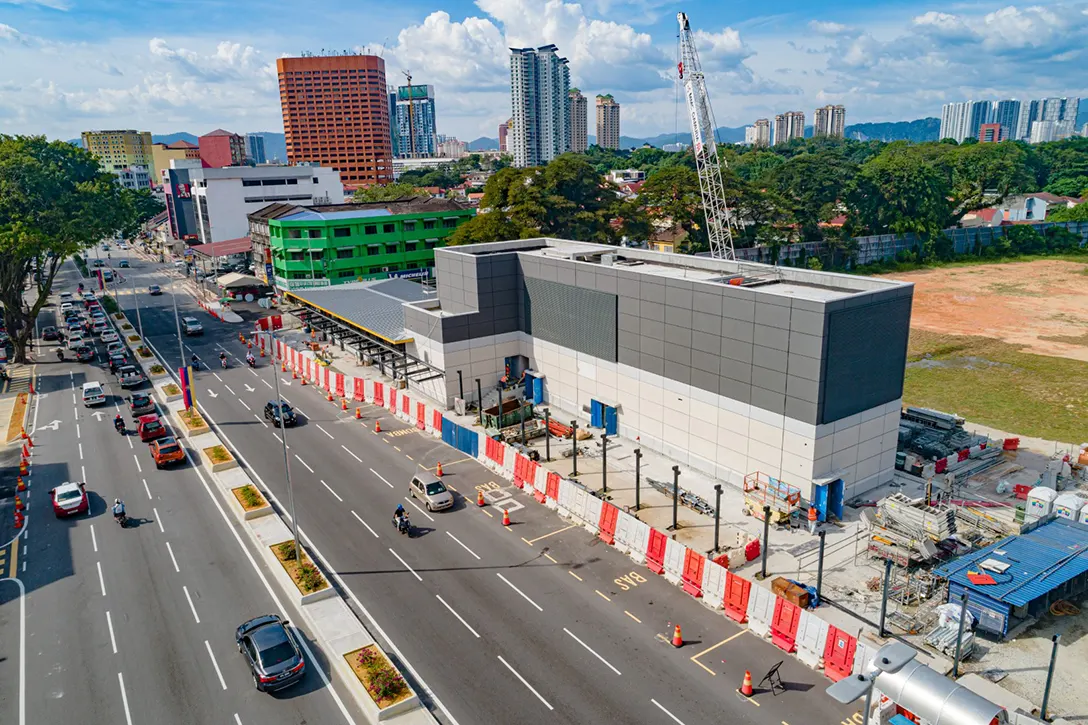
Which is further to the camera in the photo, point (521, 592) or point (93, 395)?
point (93, 395)

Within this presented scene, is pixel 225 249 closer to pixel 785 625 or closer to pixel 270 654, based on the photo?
pixel 270 654

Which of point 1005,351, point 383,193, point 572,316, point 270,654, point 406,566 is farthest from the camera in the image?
point 383,193

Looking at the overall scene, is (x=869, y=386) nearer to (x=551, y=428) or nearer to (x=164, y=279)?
(x=551, y=428)

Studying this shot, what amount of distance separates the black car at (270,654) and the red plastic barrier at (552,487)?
16473mm

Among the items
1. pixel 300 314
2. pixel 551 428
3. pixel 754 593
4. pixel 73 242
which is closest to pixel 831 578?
pixel 754 593

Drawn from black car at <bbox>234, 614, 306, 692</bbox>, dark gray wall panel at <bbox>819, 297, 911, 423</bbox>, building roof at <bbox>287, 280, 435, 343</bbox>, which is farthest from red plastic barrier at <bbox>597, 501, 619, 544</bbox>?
building roof at <bbox>287, 280, 435, 343</bbox>

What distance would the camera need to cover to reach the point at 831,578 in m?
32.5

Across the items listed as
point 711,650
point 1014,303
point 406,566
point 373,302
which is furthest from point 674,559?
point 1014,303

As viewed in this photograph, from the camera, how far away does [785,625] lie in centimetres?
2783

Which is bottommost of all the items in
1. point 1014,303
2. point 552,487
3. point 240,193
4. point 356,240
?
point 1014,303

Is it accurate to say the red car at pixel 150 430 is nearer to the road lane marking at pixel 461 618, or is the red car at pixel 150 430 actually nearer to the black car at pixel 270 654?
the black car at pixel 270 654

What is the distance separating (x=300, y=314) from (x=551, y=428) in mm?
48894

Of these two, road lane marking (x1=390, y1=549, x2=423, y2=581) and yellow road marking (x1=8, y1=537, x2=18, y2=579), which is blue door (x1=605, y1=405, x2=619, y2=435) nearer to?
road lane marking (x1=390, y1=549, x2=423, y2=581)

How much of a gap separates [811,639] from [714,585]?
483 cm
